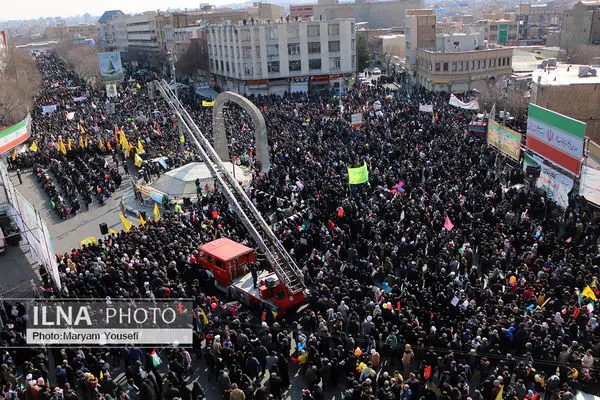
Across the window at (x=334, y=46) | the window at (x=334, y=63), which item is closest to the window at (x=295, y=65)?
the window at (x=334, y=63)

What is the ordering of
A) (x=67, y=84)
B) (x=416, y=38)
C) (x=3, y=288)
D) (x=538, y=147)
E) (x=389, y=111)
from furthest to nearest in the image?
(x=67, y=84)
(x=416, y=38)
(x=389, y=111)
(x=538, y=147)
(x=3, y=288)

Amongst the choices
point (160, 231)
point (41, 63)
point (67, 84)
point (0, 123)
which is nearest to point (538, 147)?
point (160, 231)

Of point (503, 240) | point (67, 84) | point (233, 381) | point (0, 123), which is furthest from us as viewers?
point (67, 84)

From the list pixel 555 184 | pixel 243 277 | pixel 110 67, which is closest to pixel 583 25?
pixel 555 184

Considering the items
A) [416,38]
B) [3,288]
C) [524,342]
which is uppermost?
[416,38]

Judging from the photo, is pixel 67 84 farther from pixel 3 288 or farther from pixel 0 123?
pixel 3 288

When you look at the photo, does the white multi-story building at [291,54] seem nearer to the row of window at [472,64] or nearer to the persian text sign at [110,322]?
the row of window at [472,64]

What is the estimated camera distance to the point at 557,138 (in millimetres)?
20250

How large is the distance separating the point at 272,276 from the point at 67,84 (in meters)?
65.1

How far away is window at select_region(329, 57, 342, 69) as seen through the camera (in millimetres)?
55594

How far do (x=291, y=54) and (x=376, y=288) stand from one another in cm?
4490

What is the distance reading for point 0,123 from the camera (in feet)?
144

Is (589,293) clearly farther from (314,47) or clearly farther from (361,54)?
(361,54)

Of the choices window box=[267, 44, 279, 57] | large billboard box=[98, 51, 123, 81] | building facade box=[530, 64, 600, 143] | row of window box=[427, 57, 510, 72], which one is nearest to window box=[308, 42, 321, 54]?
window box=[267, 44, 279, 57]
